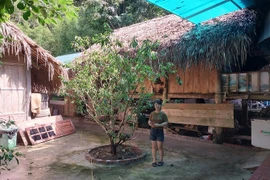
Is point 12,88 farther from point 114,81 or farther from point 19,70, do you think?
point 114,81

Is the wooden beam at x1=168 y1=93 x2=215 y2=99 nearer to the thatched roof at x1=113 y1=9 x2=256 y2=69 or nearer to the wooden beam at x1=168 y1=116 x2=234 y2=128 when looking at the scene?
the wooden beam at x1=168 y1=116 x2=234 y2=128

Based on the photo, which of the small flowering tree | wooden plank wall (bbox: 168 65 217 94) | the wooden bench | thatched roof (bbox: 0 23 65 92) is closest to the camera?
the wooden bench

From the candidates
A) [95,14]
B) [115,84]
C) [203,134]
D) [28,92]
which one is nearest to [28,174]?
[115,84]

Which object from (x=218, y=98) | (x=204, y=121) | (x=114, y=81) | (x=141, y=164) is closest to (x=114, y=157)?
(x=141, y=164)

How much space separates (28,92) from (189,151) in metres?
5.28

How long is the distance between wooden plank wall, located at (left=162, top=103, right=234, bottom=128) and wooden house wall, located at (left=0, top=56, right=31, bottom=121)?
4664 millimetres

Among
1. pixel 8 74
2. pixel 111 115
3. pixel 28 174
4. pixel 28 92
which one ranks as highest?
pixel 8 74

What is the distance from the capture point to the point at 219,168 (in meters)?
5.05

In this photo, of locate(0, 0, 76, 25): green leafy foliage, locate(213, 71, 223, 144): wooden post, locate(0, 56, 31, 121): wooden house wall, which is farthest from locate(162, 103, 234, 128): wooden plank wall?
locate(0, 0, 76, 25): green leafy foliage

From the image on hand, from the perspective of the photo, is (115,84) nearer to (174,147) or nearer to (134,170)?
(134,170)

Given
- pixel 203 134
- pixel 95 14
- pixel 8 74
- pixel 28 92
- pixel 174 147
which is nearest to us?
pixel 174 147

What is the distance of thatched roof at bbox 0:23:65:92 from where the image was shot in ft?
21.5

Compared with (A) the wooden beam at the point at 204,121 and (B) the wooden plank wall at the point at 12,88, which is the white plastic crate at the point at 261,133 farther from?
(B) the wooden plank wall at the point at 12,88

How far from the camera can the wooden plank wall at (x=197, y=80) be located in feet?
24.4
